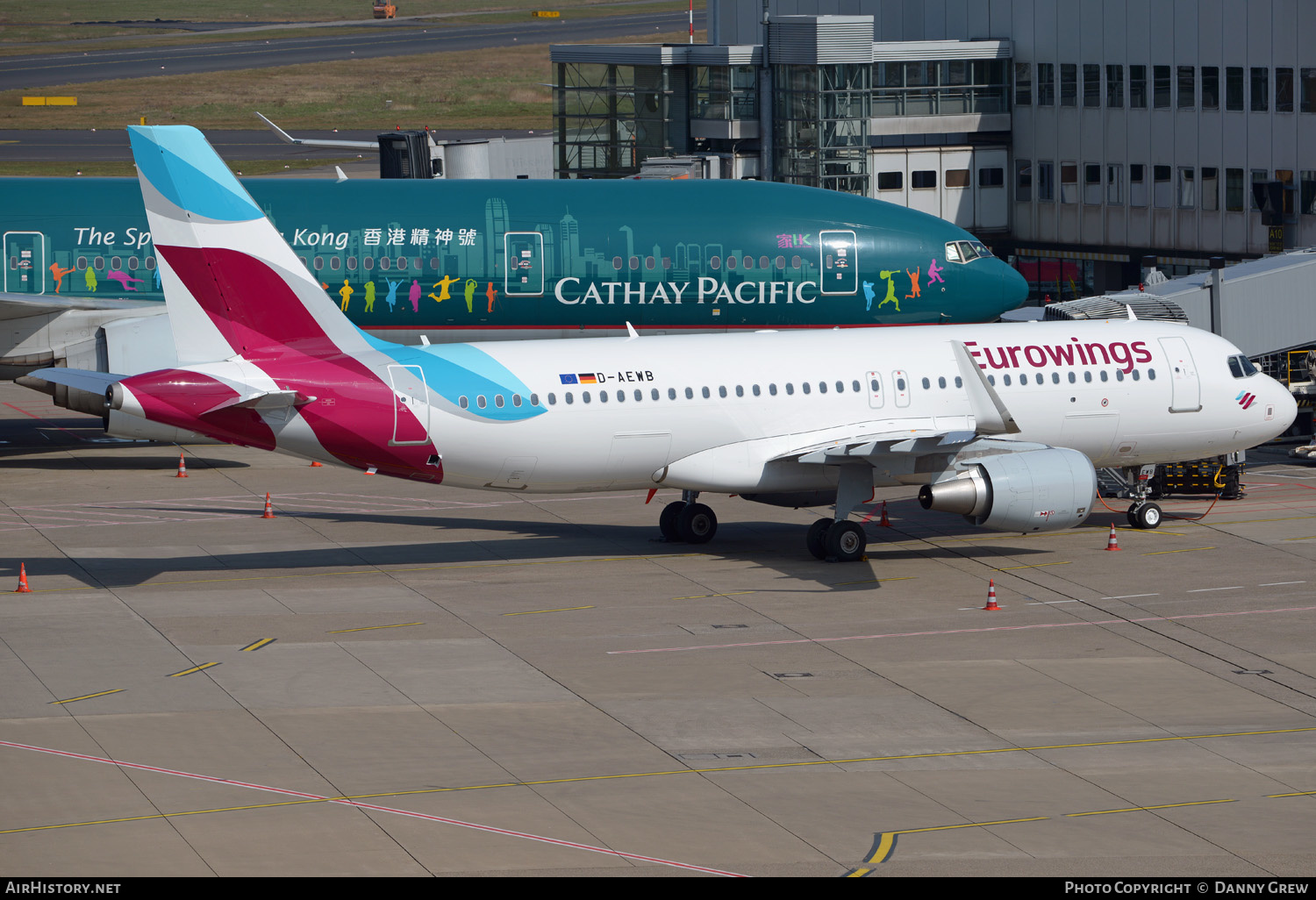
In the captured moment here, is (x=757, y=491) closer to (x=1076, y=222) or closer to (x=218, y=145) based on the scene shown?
(x=1076, y=222)

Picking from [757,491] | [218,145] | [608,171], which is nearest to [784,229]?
[757,491]

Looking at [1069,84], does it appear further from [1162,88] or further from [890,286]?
[890,286]

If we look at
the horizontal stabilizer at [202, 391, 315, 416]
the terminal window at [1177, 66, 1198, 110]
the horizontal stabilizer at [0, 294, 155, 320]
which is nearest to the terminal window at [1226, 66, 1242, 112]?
the terminal window at [1177, 66, 1198, 110]

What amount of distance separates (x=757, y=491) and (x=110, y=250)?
20.0 m

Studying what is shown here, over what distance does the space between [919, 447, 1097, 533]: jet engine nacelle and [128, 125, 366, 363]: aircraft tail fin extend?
11855mm

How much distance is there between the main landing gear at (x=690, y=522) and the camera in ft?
113

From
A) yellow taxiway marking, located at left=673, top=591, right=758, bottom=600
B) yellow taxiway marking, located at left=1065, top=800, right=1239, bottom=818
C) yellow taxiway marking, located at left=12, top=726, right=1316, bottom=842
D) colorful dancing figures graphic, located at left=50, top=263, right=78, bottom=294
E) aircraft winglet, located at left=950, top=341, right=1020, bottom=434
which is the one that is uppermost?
colorful dancing figures graphic, located at left=50, top=263, right=78, bottom=294

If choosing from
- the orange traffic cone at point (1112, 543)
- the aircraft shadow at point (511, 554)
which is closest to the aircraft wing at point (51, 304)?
the aircraft shadow at point (511, 554)

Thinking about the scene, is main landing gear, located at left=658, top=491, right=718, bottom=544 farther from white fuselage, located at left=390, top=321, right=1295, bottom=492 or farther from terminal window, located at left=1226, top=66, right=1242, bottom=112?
terminal window, located at left=1226, top=66, right=1242, bottom=112

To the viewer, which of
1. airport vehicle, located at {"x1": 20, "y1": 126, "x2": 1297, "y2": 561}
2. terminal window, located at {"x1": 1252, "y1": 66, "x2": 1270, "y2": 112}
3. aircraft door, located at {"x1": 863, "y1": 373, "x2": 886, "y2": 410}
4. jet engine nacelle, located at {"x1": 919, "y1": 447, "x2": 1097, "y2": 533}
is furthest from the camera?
terminal window, located at {"x1": 1252, "y1": 66, "x2": 1270, "y2": 112}

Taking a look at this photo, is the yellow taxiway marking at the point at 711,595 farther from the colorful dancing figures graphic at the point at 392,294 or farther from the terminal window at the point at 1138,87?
the terminal window at the point at 1138,87

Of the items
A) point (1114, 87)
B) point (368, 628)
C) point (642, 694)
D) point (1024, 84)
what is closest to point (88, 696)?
point (368, 628)

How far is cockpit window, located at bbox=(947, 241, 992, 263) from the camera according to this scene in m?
45.1

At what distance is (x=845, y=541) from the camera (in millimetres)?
32312
